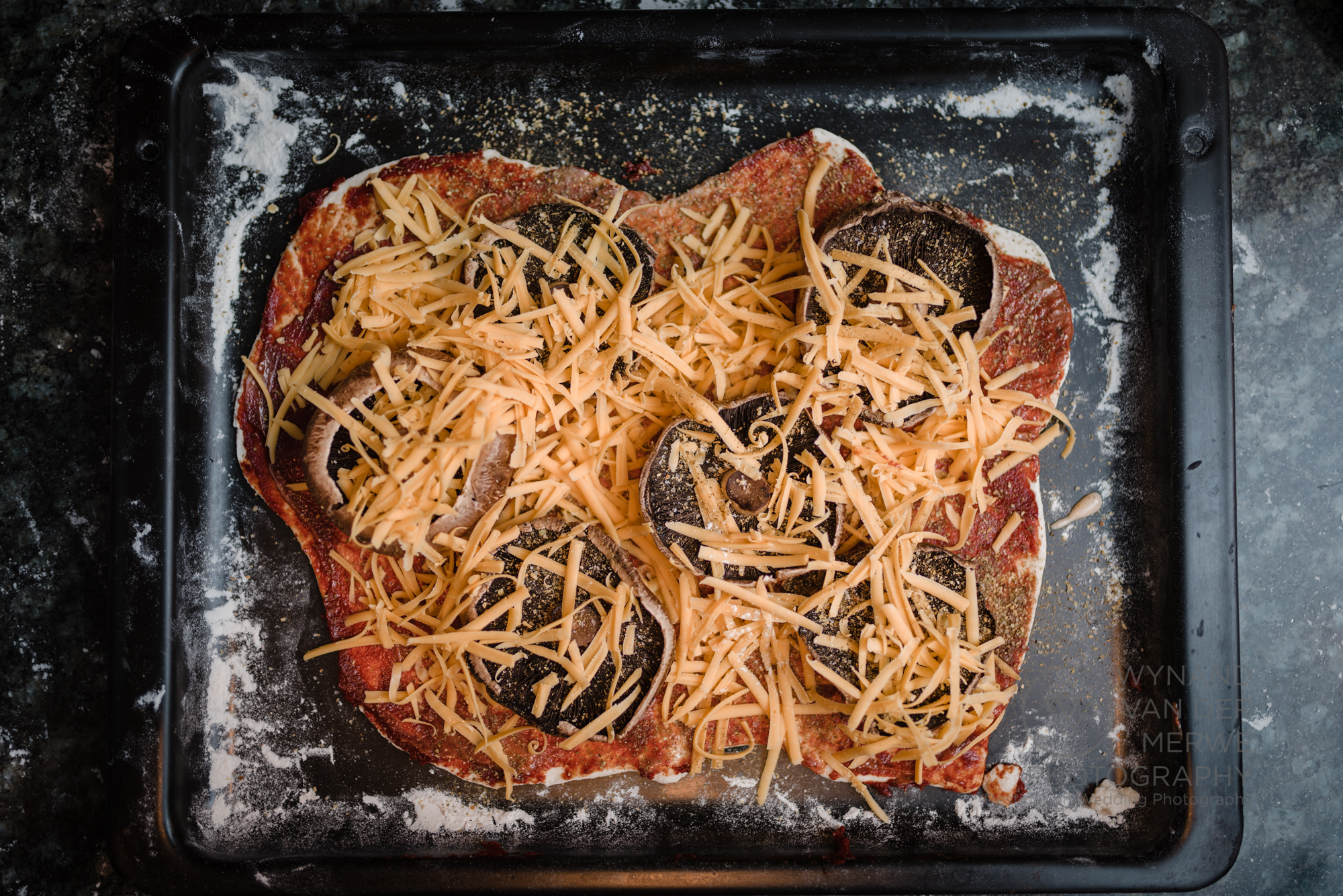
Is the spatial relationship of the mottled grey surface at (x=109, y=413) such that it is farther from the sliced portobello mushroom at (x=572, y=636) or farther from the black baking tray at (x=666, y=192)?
the sliced portobello mushroom at (x=572, y=636)

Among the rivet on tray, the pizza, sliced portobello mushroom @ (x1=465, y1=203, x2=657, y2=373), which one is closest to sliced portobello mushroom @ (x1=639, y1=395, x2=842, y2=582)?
the pizza

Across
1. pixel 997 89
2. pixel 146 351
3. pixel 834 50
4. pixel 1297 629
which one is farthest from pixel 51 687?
pixel 1297 629

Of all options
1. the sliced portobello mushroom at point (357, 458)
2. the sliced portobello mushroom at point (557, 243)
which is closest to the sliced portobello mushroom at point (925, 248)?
the sliced portobello mushroom at point (557, 243)

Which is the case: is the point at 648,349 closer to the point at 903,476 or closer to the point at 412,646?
the point at 903,476

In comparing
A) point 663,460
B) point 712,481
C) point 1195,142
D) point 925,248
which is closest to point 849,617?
point 712,481

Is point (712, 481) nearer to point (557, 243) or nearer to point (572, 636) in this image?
point (572, 636)

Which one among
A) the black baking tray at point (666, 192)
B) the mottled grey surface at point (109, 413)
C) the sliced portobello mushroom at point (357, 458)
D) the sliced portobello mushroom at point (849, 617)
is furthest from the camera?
the mottled grey surface at point (109, 413)

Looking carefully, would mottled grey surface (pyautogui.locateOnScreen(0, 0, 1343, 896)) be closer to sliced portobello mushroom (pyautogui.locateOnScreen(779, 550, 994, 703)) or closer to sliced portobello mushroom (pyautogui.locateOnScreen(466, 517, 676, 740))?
sliced portobello mushroom (pyautogui.locateOnScreen(779, 550, 994, 703))
